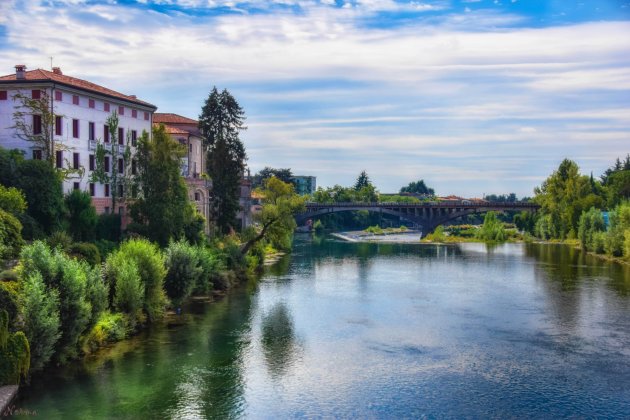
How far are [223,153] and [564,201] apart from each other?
66.2 m

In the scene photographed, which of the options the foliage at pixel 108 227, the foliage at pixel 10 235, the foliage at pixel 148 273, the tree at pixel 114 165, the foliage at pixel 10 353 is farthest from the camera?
the tree at pixel 114 165

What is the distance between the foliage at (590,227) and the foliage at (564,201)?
36.6ft

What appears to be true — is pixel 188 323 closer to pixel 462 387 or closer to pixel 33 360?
pixel 33 360

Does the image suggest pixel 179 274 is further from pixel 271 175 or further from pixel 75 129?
pixel 271 175

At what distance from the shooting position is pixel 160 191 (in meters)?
53.2

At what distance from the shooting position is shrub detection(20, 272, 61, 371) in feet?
90.3

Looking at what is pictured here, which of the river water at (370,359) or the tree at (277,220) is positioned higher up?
the tree at (277,220)

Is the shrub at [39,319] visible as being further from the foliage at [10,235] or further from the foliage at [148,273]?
Result: the foliage at [148,273]

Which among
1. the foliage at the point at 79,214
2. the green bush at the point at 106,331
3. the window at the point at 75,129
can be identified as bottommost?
the green bush at the point at 106,331

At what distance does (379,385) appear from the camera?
28422 mm

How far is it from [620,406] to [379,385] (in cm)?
973

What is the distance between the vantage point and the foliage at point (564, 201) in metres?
107

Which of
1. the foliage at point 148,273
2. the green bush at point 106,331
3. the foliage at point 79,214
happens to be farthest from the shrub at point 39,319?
the foliage at point 79,214

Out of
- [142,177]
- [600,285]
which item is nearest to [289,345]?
[142,177]
